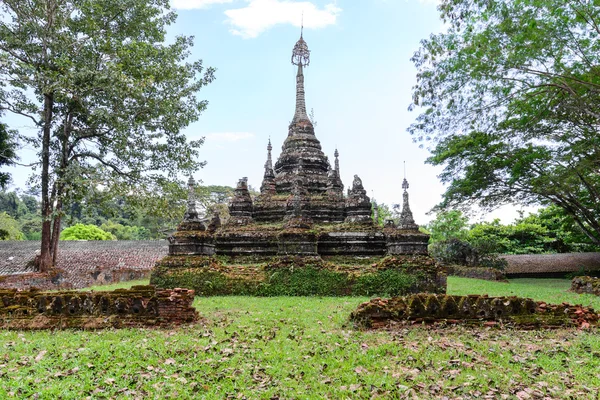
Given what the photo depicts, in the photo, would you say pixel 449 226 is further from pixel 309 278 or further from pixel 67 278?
pixel 67 278

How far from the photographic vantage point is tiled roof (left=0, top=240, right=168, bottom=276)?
22.4 meters

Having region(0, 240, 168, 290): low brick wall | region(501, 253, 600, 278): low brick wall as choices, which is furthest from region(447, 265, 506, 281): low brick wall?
region(0, 240, 168, 290): low brick wall

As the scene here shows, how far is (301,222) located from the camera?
1393cm

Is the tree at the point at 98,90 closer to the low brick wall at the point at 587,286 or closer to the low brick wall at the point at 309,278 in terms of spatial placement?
the low brick wall at the point at 309,278

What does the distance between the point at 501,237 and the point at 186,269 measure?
2506 centimetres

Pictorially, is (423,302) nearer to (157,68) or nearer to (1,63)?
(157,68)

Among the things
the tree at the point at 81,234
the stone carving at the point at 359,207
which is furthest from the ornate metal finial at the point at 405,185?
the tree at the point at 81,234

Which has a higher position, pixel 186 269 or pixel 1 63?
pixel 1 63

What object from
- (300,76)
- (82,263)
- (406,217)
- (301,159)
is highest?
(300,76)

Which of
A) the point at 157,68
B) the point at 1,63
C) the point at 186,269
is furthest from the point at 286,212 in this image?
the point at 1,63

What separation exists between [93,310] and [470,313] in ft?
22.3

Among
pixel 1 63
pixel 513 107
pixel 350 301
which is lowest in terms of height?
pixel 350 301

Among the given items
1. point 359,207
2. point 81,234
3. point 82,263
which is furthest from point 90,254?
point 359,207

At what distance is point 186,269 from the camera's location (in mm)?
12984
